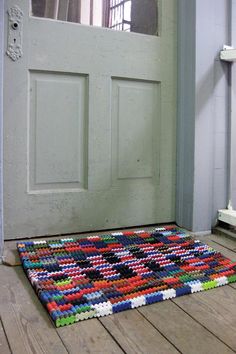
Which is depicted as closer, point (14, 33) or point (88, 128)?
point (14, 33)

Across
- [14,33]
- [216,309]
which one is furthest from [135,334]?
[14,33]

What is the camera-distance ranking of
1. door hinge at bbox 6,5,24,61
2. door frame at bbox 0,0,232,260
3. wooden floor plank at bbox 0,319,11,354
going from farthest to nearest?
1. door frame at bbox 0,0,232,260
2. door hinge at bbox 6,5,24,61
3. wooden floor plank at bbox 0,319,11,354

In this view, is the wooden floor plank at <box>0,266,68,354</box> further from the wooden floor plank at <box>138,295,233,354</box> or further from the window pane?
the window pane

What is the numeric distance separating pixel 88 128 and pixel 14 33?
19.7 inches

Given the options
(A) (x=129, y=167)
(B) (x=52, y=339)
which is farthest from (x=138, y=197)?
(B) (x=52, y=339)

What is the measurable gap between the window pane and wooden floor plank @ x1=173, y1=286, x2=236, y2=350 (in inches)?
48.9

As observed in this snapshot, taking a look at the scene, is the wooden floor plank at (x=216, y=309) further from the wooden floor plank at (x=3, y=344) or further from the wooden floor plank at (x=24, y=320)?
the wooden floor plank at (x=3, y=344)

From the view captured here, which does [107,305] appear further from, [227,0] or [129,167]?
[227,0]

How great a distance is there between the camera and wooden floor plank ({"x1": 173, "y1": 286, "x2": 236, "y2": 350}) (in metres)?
1.01

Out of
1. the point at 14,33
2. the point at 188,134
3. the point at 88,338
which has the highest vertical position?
the point at 14,33

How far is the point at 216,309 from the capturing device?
3.73 feet

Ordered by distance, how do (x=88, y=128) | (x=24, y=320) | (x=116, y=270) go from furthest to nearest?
(x=88, y=128)
(x=116, y=270)
(x=24, y=320)

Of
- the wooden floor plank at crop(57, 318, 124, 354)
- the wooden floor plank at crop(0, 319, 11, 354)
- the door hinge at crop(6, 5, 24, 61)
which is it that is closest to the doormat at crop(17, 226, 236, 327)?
the wooden floor plank at crop(57, 318, 124, 354)

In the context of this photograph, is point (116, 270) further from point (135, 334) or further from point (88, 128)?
point (88, 128)
